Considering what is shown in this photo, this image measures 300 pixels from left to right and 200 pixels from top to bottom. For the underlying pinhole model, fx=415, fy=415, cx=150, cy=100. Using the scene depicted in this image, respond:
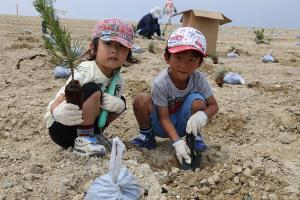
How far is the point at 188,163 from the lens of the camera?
229 centimetres

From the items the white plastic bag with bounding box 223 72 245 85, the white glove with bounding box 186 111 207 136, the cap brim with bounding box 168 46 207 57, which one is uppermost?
the cap brim with bounding box 168 46 207 57

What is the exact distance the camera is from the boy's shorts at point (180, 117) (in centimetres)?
247

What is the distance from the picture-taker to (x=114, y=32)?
224 cm

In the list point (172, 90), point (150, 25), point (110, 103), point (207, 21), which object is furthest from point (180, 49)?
point (150, 25)

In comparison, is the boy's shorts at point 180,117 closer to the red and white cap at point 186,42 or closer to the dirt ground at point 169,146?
the dirt ground at point 169,146

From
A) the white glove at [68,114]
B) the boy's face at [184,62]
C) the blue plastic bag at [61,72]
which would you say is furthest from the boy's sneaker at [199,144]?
the blue plastic bag at [61,72]

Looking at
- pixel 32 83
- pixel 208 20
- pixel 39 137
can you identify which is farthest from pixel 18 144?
pixel 208 20

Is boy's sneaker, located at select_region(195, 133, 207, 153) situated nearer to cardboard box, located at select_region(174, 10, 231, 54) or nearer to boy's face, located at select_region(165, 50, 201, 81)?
boy's face, located at select_region(165, 50, 201, 81)

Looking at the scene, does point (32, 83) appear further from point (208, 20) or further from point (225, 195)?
point (208, 20)

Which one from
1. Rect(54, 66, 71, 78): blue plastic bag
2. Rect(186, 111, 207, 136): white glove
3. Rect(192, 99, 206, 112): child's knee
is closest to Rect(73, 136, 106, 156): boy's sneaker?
Rect(186, 111, 207, 136): white glove

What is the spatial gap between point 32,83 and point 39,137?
4.45 feet

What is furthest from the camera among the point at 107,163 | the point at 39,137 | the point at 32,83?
the point at 32,83

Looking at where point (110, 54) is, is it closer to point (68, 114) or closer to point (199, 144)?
point (68, 114)

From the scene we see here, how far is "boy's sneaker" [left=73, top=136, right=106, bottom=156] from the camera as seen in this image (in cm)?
216
